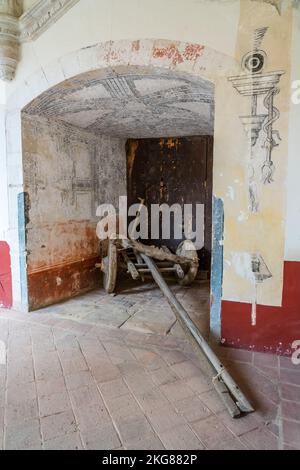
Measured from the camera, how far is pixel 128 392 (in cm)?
184

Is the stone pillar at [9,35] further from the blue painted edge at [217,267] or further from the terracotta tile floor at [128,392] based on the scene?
the terracotta tile floor at [128,392]

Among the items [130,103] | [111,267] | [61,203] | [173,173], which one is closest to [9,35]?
[130,103]

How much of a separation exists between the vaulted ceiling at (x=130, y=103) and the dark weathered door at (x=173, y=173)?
621mm

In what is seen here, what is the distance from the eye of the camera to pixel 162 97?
2951mm

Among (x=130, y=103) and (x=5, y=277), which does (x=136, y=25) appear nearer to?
(x=130, y=103)

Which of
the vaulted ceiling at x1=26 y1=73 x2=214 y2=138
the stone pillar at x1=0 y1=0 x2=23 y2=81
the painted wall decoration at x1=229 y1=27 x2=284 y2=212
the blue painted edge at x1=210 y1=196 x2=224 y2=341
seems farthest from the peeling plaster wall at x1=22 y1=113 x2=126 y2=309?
the painted wall decoration at x1=229 y1=27 x2=284 y2=212

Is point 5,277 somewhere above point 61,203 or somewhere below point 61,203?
below

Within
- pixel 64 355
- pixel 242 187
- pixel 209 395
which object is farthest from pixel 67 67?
pixel 209 395

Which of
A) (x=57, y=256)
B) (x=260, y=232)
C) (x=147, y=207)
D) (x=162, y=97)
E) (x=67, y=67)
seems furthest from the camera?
(x=147, y=207)

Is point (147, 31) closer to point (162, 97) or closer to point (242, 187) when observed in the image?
point (162, 97)

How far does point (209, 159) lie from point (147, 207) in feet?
4.16

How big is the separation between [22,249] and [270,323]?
248 centimetres

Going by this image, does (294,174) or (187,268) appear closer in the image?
(294,174)

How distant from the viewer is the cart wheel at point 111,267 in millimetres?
3627
